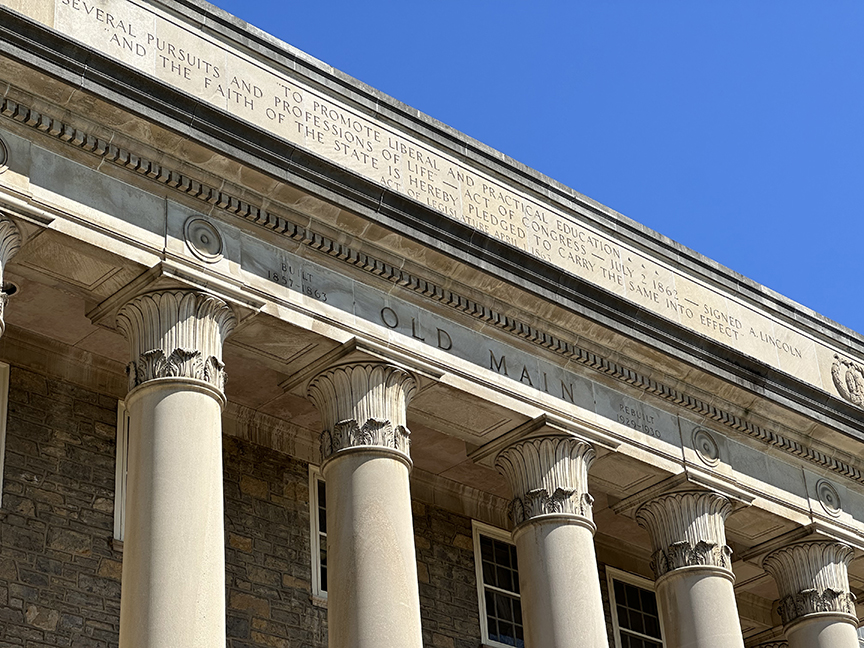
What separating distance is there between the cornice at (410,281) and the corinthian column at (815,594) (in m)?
1.64

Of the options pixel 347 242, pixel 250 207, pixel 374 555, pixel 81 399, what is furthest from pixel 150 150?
pixel 374 555

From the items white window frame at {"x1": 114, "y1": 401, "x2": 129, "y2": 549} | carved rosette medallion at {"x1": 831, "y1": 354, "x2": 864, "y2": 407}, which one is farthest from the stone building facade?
carved rosette medallion at {"x1": 831, "y1": 354, "x2": 864, "y2": 407}

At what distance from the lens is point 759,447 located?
2420 cm

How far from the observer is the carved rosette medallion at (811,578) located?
23812 millimetres

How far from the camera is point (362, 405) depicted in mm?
18906

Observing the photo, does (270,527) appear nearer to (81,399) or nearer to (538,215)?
(81,399)

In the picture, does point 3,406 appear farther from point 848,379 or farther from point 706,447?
point 848,379

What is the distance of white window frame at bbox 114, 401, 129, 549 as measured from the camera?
19688 mm

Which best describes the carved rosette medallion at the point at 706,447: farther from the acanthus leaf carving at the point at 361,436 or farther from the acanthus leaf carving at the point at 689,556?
the acanthus leaf carving at the point at 361,436

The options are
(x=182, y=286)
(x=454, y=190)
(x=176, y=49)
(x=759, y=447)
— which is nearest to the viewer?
(x=182, y=286)

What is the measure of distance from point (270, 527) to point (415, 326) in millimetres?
3854

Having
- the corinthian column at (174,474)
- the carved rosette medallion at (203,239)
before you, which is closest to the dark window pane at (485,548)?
the corinthian column at (174,474)

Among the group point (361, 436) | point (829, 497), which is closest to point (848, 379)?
point (829, 497)

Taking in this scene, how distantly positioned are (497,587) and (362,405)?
6.37m
